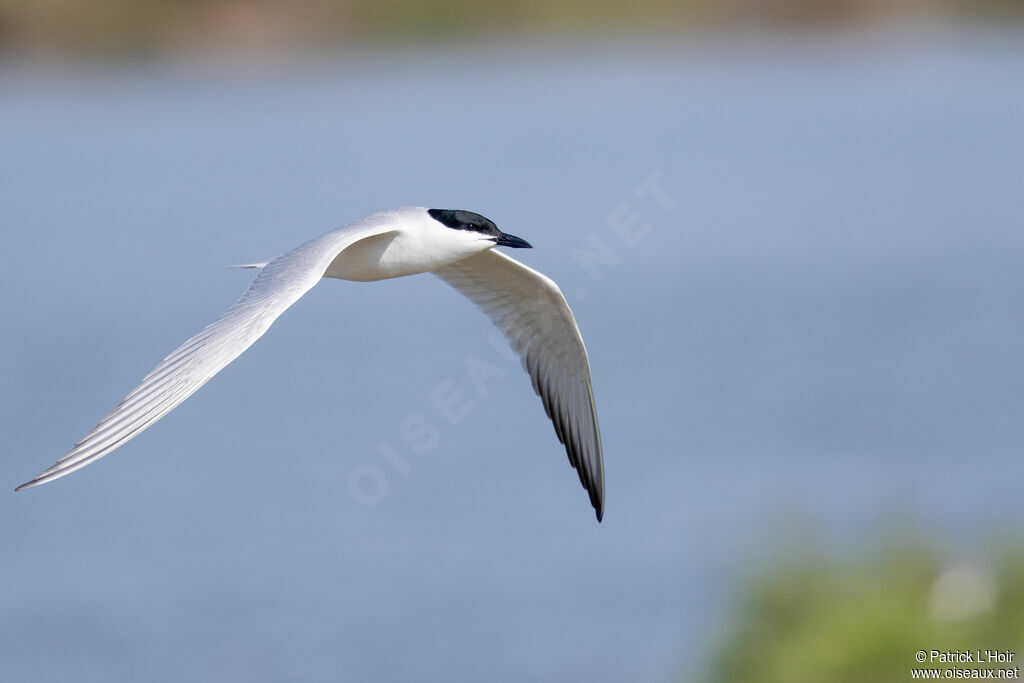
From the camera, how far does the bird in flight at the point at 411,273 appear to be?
4539 millimetres

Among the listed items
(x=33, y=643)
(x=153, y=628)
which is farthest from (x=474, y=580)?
(x=33, y=643)

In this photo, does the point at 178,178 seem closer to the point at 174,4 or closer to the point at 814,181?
the point at 174,4

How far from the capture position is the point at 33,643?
11.2 metres

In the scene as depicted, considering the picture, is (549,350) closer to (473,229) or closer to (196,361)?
(473,229)

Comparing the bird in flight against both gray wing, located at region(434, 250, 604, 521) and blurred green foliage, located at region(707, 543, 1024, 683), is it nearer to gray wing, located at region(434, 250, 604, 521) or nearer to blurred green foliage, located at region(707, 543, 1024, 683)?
gray wing, located at region(434, 250, 604, 521)

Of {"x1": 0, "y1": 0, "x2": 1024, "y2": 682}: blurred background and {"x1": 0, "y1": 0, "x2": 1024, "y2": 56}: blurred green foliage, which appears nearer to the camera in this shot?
{"x1": 0, "y1": 0, "x2": 1024, "y2": 682}: blurred background

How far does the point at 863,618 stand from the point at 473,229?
9.29 feet

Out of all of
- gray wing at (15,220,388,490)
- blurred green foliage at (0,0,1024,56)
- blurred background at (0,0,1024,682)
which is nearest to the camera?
gray wing at (15,220,388,490)

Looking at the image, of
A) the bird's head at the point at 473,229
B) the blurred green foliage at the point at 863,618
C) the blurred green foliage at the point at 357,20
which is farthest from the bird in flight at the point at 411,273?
the blurred green foliage at the point at 357,20

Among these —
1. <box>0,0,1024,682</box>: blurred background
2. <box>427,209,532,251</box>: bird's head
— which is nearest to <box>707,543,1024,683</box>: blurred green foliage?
<box>0,0,1024,682</box>: blurred background

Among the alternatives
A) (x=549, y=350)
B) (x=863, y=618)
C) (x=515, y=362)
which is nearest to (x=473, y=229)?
(x=549, y=350)

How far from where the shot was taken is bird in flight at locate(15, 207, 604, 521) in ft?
14.9

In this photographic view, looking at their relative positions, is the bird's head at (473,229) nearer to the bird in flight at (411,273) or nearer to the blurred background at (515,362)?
the bird in flight at (411,273)

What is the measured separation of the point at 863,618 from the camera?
7.18 meters
